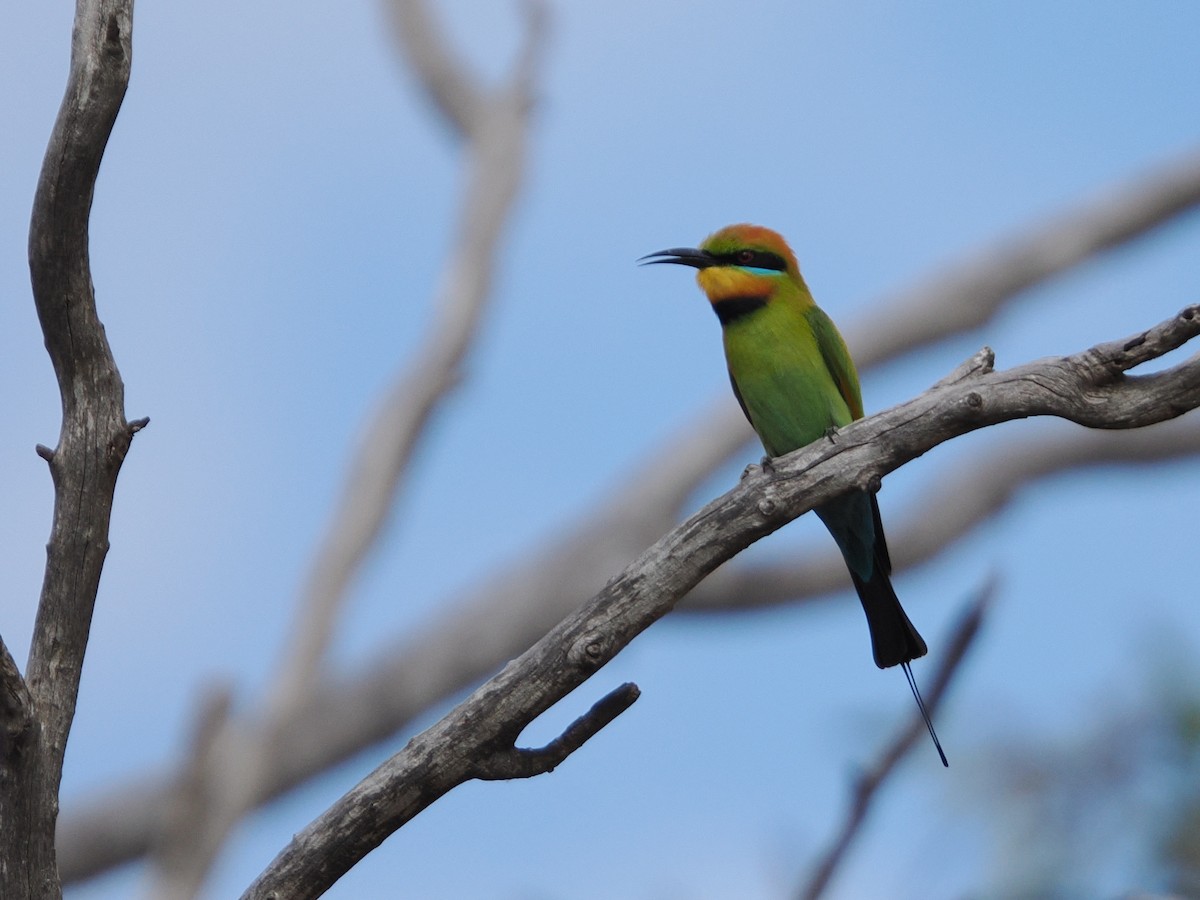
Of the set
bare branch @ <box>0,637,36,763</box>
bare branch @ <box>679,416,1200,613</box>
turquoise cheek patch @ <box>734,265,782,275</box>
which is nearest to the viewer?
bare branch @ <box>0,637,36,763</box>

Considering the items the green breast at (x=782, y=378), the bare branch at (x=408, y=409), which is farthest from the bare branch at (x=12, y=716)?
the bare branch at (x=408, y=409)

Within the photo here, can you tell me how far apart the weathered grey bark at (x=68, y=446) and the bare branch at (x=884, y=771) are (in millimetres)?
1139

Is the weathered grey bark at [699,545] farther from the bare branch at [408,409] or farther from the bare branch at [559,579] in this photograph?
the bare branch at [559,579]

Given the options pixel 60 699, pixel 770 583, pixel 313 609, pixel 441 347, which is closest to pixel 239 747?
pixel 313 609

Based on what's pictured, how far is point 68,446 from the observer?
2.03 m

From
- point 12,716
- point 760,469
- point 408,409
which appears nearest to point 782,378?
point 760,469

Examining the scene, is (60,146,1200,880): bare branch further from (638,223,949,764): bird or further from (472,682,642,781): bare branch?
(472,682,642,781): bare branch

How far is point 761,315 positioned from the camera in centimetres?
339

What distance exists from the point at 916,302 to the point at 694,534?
5.10 meters

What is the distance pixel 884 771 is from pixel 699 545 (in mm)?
653

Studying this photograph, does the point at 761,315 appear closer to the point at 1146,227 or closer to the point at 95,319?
the point at 95,319

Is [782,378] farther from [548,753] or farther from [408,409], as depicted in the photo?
[408,409]

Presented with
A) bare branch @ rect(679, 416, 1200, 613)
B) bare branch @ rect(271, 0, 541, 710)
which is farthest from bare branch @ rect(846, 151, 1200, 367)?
bare branch @ rect(271, 0, 541, 710)

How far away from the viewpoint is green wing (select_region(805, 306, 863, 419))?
11.0ft
